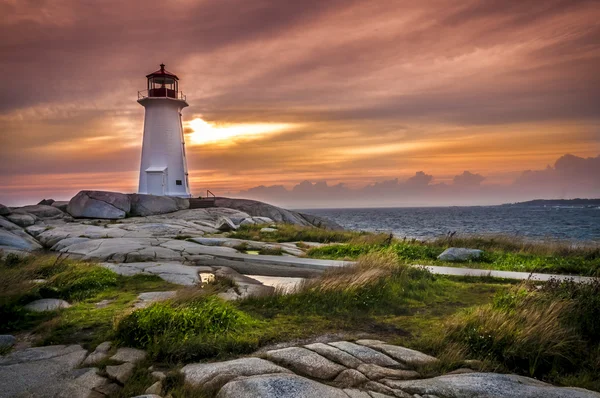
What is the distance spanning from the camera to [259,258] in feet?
45.3

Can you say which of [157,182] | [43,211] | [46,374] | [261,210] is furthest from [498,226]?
[46,374]

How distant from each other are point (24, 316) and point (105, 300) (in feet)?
4.95

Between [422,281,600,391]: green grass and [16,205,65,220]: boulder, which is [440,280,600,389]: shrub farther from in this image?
[16,205,65,220]: boulder

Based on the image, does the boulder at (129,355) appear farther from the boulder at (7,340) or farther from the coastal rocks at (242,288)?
the coastal rocks at (242,288)

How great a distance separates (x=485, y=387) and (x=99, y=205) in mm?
33400

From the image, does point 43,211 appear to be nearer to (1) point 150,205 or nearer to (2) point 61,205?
(2) point 61,205

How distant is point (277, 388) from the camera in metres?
4.40

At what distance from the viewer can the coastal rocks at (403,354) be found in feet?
17.5

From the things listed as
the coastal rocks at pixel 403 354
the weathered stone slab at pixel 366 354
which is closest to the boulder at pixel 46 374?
the weathered stone slab at pixel 366 354

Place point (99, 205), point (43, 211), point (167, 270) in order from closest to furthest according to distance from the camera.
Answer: point (167, 270), point (43, 211), point (99, 205)

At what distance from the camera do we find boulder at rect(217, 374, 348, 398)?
432 cm

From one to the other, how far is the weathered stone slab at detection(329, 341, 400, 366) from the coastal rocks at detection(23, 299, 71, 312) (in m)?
5.45

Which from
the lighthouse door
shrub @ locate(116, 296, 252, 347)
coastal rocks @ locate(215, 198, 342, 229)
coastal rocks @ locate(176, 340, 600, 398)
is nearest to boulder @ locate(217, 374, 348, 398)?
coastal rocks @ locate(176, 340, 600, 398)

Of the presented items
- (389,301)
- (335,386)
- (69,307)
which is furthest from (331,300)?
(69,307)
